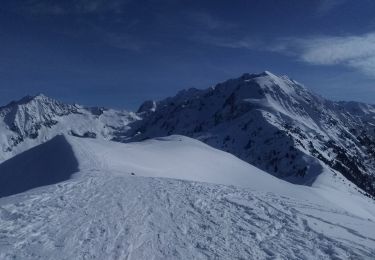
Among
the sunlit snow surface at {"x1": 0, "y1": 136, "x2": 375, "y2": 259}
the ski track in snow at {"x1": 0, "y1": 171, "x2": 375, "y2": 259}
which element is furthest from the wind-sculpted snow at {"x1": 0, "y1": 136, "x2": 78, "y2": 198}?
the ski track in snow at {"x1": 0, "y1": 171, "x2": 375, "y2": 259}

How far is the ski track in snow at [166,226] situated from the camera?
14.8 metres

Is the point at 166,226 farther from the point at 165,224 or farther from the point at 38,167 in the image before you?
the point at 38,167

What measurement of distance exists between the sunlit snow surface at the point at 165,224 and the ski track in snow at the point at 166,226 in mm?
33

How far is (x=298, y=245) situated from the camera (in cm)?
1595

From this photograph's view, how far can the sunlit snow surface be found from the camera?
14.9 metres

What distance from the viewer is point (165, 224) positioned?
1773cm

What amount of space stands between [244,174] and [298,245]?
36.5 metres

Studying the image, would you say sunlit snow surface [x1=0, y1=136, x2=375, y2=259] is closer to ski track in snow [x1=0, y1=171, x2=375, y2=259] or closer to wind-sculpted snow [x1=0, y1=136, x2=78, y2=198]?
ski track in snow [x1=0, y1=171, x2=375, y2=259]

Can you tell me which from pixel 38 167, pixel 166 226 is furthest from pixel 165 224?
pixel 38 167

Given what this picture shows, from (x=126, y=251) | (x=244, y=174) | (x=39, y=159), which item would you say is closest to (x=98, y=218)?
(x=126, y=251)

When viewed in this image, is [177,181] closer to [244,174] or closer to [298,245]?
[298,245]

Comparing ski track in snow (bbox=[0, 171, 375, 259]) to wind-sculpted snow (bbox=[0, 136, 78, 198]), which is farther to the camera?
wind-sculpted snow (bbox=[0, 136, 78, 198])

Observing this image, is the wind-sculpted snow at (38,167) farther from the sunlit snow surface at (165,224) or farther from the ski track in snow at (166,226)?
the ski track in snow at (166,226)

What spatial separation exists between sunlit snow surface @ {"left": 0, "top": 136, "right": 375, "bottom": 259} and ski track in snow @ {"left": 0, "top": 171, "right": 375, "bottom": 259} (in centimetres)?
3
